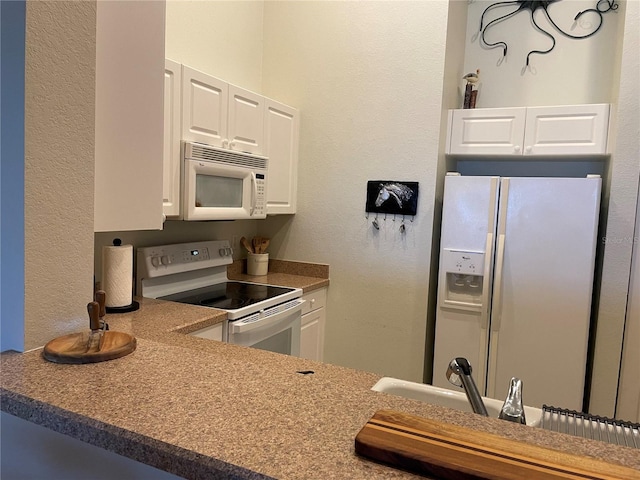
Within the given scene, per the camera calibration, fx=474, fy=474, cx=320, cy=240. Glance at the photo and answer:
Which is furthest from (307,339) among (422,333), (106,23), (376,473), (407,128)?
(376,473)

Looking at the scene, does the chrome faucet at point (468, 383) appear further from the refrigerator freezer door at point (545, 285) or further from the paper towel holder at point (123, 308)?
the refrigerator freezer door at point (545, 285)

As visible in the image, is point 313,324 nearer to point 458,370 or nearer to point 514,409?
point 458,370

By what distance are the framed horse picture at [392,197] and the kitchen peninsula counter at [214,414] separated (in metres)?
2.11

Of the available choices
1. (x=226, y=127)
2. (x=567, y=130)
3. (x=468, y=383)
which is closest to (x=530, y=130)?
(x=567, y=130)

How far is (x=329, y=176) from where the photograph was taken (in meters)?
3.33

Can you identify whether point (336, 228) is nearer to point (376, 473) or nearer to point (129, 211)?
point (129, 211)

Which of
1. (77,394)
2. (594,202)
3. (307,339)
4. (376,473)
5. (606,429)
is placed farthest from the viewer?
(307,339)

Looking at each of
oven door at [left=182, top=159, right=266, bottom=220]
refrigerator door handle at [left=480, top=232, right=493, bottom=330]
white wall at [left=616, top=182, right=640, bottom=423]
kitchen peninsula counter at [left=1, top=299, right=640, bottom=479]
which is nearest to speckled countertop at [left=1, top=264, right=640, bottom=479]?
kitchen peninsula counter at [left=1, top=299, right=640, bottom=479]

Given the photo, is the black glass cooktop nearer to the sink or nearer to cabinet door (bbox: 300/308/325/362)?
cabinet door (bbox: 300/308/325/362)

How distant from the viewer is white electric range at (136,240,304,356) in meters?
2.43

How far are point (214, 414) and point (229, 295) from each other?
1.91 metres

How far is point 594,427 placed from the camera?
42.0 inches

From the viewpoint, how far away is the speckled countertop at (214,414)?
0.73 meters

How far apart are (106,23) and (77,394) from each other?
114cm
